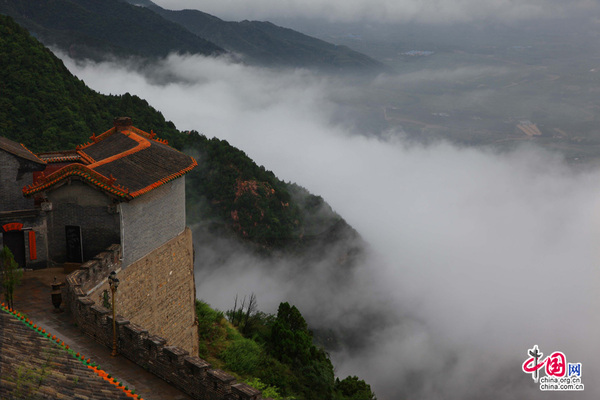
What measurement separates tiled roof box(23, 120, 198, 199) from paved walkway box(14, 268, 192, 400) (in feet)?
10.2

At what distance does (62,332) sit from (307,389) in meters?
21.8

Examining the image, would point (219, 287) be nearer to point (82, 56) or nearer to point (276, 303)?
point (276, 303)

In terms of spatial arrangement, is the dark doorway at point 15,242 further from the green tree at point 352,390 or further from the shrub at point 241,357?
the green tree at point 352,390

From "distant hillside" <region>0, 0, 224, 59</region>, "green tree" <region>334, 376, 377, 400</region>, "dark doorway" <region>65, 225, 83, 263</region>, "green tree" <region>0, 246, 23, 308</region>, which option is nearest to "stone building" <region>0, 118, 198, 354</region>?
"dark doorway" <region>65, 225, 83, 263</region>

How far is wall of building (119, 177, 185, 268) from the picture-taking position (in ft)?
72.9

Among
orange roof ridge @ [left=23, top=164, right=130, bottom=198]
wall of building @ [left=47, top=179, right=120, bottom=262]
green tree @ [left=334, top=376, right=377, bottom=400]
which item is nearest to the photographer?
orange roof ridge @ [left=23, top=164, right=130, bottom=198]

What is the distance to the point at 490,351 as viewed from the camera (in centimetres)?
14000

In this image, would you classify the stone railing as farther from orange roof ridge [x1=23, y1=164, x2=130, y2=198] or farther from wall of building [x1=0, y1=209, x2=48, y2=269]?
wall of building [x1=0, y1=209, x2=48, y2=269]

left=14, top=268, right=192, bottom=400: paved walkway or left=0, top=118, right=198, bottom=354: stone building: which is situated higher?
left=0, top=118, right=198, bottom=354: stone building

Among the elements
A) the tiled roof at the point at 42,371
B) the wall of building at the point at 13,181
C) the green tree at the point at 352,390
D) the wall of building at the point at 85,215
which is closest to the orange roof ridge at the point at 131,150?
the wall of building at the point at 85,215

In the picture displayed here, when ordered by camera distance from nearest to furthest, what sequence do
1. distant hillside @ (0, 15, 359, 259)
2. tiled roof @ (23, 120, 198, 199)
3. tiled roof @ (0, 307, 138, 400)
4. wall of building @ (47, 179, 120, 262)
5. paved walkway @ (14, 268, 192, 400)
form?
tiled roof @ (0, 307, 138, 400), paved walkway @ (14, 268, 192, 400), tiled roof @ (23, 120, 198, 199), wall of building @ (47, 179, 120, 262), distant hillside @ (0, 15, 359, 259)

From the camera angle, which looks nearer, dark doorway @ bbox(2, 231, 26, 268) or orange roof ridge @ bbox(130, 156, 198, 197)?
orange roof ridge @ bbox(130, 156, 198, 197)

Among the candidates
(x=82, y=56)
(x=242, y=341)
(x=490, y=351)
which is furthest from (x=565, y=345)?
(x=242, y=341)

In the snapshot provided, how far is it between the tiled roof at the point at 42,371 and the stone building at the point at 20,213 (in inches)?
291
